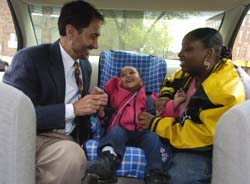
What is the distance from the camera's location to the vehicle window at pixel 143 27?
9.97 ft

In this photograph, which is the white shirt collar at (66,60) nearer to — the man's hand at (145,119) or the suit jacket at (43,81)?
the suit jacket at (43,81)

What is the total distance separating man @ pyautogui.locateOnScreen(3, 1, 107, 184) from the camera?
161cm

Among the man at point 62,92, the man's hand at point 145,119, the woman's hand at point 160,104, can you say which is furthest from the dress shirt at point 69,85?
the woman's hand at point 160,104

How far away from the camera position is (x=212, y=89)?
1717 millimetres

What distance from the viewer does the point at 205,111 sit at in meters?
1.70

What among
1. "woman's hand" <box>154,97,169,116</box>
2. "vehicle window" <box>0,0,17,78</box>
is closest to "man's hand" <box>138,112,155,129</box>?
"woman's hand" <box>154,97,169,116</box>

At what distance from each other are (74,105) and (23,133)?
0.68 metres

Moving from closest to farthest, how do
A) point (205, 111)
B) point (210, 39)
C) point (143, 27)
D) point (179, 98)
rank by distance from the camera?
point (205, 111) < point (210, 39) < point (179, 98) < point (143, 27)

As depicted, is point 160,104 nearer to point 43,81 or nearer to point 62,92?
point 62,92

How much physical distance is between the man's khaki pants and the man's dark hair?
689 millimetres

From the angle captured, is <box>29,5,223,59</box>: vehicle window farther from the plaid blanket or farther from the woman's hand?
the plaid blanket

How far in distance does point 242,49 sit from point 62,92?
202 centimetres

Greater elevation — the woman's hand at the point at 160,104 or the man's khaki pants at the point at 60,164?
the woman's hand at the point at 160,104

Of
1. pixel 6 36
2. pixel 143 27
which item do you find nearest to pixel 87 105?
pixel 143 27
